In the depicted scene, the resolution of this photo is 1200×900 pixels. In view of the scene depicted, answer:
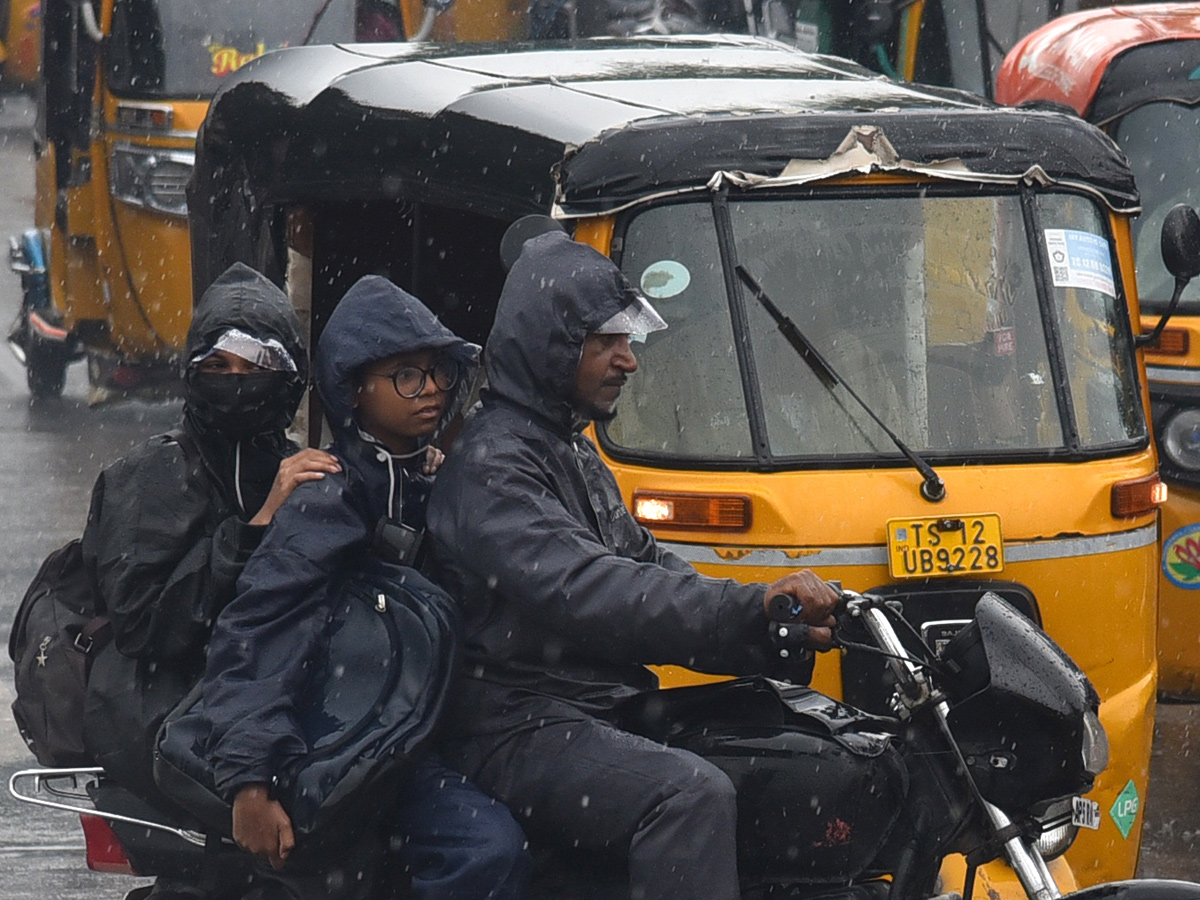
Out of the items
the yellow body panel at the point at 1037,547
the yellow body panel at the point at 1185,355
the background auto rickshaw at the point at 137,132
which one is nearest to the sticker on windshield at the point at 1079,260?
the yellow body panel at the point at 1037,547

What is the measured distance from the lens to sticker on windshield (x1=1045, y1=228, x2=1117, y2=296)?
593cm

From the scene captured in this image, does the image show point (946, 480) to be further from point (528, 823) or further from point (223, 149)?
point (223, 149)

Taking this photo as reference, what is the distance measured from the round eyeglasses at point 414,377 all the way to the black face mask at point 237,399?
17.6 inches

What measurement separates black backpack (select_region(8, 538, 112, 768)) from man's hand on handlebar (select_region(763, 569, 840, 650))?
4.76 feet

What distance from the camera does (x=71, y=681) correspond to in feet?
13.5

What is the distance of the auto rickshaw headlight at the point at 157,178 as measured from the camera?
1276 centimetres

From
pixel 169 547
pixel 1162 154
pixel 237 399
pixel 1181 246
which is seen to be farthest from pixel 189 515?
pixel 1162 154

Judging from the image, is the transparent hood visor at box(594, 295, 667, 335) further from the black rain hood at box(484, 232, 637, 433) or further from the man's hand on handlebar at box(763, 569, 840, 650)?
the man's hand on handlebar at box(763, 569, 840, 650)

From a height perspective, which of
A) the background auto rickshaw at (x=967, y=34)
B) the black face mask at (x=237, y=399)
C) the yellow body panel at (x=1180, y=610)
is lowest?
the yellow body panel at (x=1180, y=610)

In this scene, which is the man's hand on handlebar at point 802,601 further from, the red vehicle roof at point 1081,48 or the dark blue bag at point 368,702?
the red vehicle roof at point 1081,48

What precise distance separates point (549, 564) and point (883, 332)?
99.2 inches

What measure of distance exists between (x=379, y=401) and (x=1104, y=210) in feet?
9.85

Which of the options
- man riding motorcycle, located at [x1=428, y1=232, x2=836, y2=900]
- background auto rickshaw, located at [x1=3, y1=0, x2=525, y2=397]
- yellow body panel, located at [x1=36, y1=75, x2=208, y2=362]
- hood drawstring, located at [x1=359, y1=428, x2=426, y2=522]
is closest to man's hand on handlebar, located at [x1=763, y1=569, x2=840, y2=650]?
man riding motorcycle, located at [x1=428, y1=232, x2=836, y2=900]

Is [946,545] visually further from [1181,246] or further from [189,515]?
[189,515]
